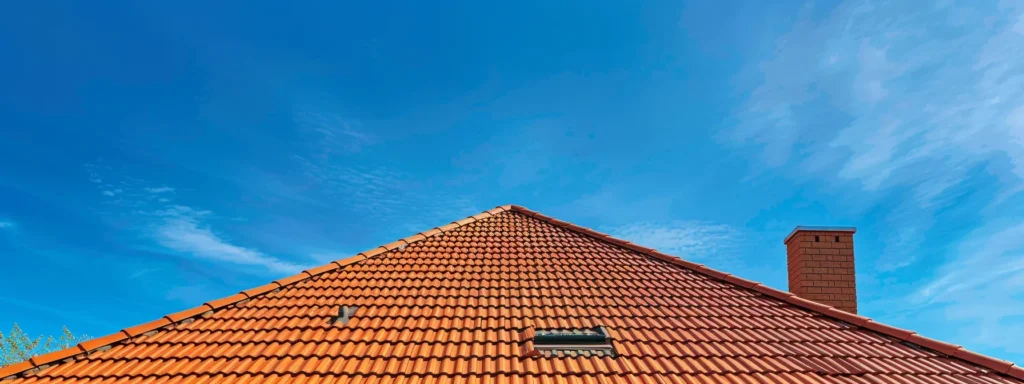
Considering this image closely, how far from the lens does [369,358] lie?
4738mm

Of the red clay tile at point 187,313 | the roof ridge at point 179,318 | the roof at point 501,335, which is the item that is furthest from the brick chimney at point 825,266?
the red clay tile at point 187,313

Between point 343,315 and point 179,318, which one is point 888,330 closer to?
point 343,315

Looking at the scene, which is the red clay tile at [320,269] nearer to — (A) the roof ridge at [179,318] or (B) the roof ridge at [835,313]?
(A) the roof ridge at [179,318]

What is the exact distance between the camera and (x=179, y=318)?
582cm

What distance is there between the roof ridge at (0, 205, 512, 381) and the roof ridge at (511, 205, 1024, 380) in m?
3.25

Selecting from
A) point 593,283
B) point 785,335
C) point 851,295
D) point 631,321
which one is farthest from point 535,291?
point 851,295

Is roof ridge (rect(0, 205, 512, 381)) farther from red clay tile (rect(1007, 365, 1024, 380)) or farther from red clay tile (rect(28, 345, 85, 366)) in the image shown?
red clay tile (rect(1007, 365, 1024, 380))

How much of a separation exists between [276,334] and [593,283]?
4.02 m

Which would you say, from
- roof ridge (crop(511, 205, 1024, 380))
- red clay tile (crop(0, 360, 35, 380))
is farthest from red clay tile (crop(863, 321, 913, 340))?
red clay tile (crop(0, 360, 35, 380))

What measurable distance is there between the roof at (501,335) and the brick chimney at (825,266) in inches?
89.4

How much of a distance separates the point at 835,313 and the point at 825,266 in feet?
8.91

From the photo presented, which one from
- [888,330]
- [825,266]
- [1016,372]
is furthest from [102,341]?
[825,266]

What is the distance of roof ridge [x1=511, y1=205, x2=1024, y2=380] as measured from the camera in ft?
17.0

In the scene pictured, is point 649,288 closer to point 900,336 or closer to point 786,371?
point 786,371
